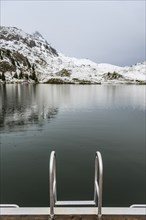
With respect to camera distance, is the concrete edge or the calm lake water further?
the calm lake water

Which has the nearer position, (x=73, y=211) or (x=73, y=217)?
(x=73, y=217)

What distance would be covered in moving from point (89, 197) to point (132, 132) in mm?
22660

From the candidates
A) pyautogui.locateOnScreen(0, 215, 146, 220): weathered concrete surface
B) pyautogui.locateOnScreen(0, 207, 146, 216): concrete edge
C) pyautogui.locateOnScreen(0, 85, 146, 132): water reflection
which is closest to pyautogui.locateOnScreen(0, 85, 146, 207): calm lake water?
pyautogui.locateOnScreen(0, 85, 146, 132): water reflection

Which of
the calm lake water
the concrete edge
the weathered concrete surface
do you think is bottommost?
the calm lake water

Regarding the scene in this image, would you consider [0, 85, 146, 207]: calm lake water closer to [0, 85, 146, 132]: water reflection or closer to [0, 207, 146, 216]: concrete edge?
[0, 85, 146, 132]: water reflection

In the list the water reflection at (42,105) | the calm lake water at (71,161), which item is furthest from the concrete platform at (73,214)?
the water reflection at (42,105)

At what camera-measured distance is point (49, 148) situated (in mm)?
26672

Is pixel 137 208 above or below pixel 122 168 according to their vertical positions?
above

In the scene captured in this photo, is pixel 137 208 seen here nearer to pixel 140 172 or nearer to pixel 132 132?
pixel 140 172

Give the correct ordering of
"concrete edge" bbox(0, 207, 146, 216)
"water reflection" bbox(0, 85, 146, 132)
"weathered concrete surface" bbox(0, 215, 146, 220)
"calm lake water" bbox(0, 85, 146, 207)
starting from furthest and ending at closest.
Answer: "water reflection" bbox(0, 85, 146, 132) → "calm lake water" bbox(0, 85, 146, 207) → "concrete edge" bbox(0, 207, 146, 216) → "weathered concrete surface" bbox(0, 215, 146, 220)

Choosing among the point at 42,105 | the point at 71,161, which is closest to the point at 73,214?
the point at 71,161

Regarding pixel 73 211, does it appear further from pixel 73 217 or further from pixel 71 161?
pixel 71 161

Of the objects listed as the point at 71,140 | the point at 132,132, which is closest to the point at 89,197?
the point at 71,140

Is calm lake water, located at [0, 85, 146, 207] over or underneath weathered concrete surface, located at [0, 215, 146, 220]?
underneath
